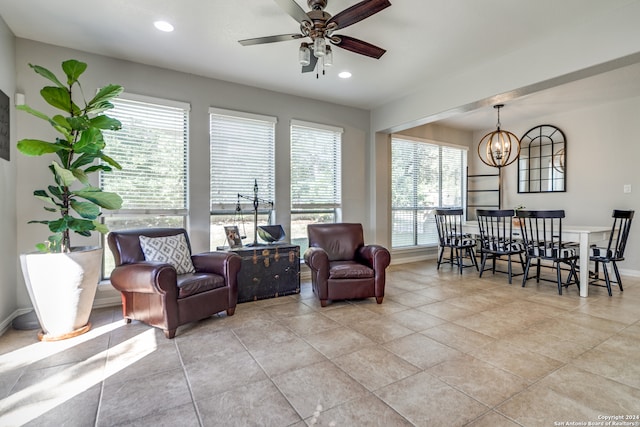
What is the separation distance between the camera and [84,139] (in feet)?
8.68

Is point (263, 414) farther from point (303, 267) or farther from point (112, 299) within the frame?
point (303, 267)

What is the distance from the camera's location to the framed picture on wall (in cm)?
386

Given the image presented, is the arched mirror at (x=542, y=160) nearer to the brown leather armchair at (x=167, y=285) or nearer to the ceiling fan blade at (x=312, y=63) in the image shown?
the ceiling fan blade at (x=312, y=63)

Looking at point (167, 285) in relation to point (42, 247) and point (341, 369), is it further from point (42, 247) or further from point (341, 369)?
point (341, 369)

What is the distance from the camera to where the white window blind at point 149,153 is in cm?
357

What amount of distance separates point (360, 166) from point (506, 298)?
2931mm

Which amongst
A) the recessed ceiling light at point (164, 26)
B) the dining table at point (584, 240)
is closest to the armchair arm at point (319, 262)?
the recessed ceiling light at point (164, 26)

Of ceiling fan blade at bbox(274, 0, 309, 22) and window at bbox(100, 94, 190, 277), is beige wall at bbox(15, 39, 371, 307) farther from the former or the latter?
ceiling fan blade at bbox(274, 0, 309, 22)

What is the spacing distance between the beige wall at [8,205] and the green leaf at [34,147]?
0.58m

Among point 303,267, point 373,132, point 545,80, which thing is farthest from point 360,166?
point 545,80

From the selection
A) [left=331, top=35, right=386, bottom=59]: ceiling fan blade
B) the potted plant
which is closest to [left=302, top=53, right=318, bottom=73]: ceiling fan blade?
[left=331, top=35, right=386, bottom=59]: ceiling fan blade

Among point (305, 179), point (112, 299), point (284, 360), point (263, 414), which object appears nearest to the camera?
point (263, 414)

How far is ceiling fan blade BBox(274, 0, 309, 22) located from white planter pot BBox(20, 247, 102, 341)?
8.34 ft

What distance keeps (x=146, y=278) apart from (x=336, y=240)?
7.27 feet
